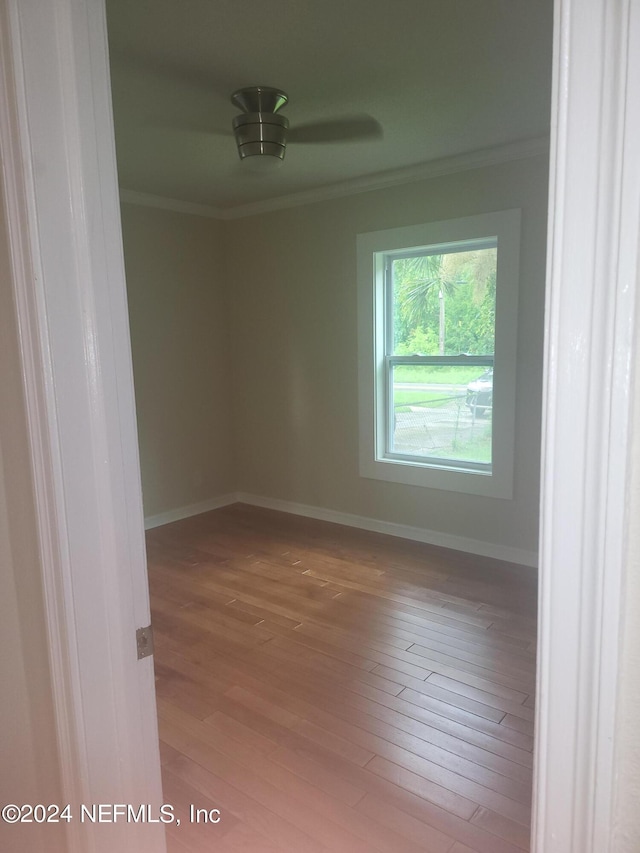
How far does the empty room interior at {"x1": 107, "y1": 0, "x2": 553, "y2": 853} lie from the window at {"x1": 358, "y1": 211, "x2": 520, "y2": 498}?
16mm

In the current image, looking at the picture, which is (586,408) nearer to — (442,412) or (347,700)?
(347,700)

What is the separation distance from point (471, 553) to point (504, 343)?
1.39 m

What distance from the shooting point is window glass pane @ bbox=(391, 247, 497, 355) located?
3.59 metres

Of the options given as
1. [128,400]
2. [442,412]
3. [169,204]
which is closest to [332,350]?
[442,412]

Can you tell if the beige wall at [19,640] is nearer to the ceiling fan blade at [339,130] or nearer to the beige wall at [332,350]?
the ceiling fan blade at [339,130]

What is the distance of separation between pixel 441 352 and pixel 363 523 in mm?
1426

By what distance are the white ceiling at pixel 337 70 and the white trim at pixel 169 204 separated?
0.73m

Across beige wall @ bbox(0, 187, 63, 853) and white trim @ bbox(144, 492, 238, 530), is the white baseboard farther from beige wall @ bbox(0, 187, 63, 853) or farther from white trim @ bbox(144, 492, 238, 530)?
beige wall @ bbox(0, 187, 63, 853)

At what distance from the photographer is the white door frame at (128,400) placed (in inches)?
19.3

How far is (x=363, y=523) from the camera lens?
4.35 meters

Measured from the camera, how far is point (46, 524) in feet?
3.02

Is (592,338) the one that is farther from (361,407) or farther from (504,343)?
(361,407)

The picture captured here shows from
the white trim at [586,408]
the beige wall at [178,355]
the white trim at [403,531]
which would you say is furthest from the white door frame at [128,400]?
the beige wall at [178,355]

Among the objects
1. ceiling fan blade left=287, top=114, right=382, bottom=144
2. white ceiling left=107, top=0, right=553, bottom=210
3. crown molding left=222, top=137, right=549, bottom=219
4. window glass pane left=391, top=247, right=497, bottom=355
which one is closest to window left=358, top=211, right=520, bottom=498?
window glass pane left=391, top=247, right=497, bottom=355
